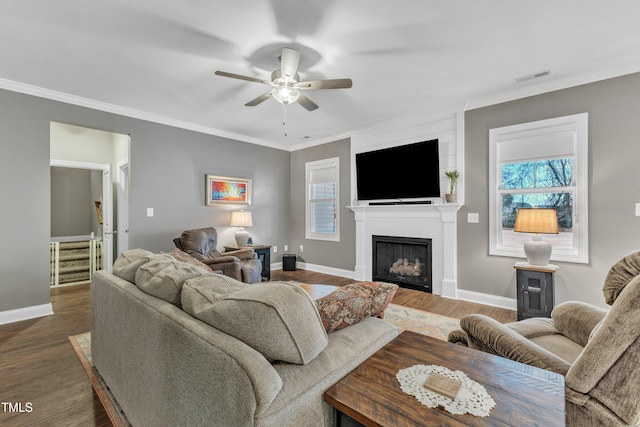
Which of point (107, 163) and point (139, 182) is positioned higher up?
point (107, 163)

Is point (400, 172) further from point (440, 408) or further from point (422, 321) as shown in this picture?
point (440, 408)

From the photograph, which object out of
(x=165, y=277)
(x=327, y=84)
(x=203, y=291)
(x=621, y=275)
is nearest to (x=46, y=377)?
(x=165, y=277)

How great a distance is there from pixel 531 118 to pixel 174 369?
13.5ft

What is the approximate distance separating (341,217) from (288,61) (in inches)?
126

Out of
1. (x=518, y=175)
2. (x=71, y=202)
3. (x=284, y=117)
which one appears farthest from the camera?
(x=71, y=202)

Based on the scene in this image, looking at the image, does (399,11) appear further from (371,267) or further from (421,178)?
(371,267)

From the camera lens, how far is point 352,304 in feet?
4.07

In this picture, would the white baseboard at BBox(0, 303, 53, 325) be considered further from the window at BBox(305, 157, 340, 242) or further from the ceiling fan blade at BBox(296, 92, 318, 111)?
the window at BBox(305, 157, 340, 242)

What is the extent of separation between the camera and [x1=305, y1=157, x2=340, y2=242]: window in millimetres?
5340

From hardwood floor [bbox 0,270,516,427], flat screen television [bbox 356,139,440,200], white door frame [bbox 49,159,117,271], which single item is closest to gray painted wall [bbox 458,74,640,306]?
hardwood floor [bbox 0,270,516,427]

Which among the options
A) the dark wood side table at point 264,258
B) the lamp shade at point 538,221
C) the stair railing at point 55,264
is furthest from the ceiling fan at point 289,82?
the stair railing at point 55,264

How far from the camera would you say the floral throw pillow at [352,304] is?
1.17 metres

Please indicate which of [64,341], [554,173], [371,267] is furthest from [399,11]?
[64,341]

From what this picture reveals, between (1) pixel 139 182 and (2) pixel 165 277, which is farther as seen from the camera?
(1) pixel 139 182
